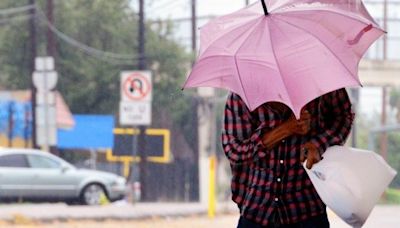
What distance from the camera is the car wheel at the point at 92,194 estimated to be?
2198 centimetres

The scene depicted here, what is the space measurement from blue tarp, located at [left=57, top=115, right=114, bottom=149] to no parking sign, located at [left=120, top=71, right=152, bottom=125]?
446 inches

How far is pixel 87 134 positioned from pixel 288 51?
27534 mm

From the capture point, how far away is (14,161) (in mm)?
20500

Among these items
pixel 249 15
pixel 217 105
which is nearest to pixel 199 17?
pixel 217 105

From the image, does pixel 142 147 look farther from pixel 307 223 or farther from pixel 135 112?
pixel 307 223

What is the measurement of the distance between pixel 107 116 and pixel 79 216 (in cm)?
1513

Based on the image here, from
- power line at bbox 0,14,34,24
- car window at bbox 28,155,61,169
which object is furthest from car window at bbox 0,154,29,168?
power line at bbox 0,14,34,24

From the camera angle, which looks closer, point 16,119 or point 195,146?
point 16,119

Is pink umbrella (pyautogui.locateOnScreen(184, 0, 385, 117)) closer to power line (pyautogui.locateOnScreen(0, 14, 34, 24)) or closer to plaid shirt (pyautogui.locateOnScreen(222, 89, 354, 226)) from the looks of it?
plaid shirt (pyautogui.locateOnScreen(222, 89, 354, 226))

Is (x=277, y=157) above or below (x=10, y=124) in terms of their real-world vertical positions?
above

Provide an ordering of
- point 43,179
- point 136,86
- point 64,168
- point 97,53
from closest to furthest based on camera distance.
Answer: point 136,86
point 43,179
point 64,168
point 97,53

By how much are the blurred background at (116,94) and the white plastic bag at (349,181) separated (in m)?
22.6

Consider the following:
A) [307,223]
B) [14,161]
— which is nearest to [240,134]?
[307,223]

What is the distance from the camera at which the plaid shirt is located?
10.2ft
